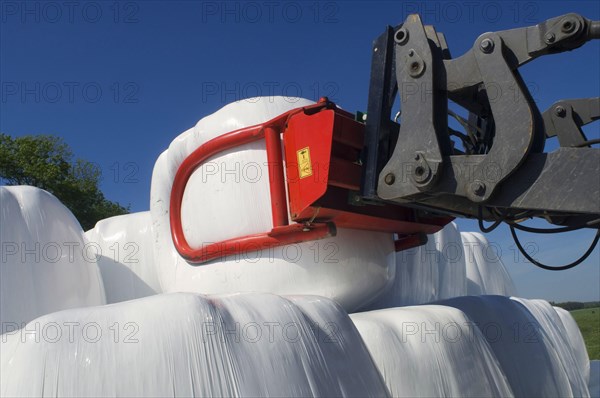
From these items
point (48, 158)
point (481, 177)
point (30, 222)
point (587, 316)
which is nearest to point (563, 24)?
point (481, 177)

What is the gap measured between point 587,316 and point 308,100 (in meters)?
15.6

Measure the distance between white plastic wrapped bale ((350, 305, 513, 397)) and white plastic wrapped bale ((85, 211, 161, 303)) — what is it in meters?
1.51

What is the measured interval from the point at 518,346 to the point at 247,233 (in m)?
1.74

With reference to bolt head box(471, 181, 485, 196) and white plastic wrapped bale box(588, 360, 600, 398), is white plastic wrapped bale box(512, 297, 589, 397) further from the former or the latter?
bolt head box(471, 181, 485, 196)

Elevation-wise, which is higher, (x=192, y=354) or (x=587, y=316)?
(x=192, y=354)

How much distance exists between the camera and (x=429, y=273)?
162 inches

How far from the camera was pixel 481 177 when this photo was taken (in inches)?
78.2

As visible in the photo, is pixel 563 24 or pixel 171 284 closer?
pixel 563 24

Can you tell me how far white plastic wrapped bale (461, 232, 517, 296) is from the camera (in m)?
6.02

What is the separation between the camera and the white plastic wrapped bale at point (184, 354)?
4.99 ft

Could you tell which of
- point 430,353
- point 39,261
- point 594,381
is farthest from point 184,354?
point 594,381

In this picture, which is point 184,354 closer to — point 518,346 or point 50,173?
point 518,346

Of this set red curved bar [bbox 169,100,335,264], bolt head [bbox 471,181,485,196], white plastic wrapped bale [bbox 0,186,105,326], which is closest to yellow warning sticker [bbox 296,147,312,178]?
red curved bar [bbox 169,100,335,264]

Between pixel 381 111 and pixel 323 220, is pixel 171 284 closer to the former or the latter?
pixel 323 220
